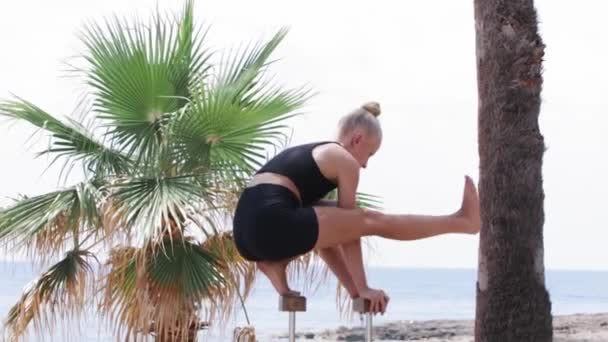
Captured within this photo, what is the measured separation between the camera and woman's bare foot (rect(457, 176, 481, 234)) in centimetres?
559

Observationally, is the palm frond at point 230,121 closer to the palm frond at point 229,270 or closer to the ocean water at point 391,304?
the palm frond at point 229,270

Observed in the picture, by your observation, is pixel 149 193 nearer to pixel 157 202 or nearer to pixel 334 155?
pixel 157 202

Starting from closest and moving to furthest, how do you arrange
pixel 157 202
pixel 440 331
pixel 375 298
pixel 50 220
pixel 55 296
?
1. pixel 375 298
2. pixel 157 202
3. pixel 50 220
4. pixel 55 296
5. pixel 440 331

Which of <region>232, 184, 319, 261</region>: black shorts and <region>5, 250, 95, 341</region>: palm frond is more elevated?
<region>232, 184, 319, 261</region>: black shorts

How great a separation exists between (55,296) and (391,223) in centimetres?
299

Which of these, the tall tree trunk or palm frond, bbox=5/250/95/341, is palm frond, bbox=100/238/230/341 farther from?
the tall tree trunk

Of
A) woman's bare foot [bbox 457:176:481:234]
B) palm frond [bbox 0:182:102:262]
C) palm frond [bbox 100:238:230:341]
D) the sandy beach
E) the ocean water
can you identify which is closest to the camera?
woman's bare foot [bbox 457:176:481:234]

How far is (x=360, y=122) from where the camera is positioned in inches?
216

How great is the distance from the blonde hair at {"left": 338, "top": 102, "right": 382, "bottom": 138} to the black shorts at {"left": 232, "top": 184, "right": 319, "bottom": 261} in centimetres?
38

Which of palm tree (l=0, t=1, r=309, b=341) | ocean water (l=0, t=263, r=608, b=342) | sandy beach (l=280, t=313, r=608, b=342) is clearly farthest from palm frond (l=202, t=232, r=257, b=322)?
ocean water (l=0, t=263, r=608, b=342)

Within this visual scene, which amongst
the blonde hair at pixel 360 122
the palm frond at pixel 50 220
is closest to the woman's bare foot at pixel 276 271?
the blonde hair at pixel 360 122

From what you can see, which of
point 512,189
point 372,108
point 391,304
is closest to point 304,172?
point 372,108

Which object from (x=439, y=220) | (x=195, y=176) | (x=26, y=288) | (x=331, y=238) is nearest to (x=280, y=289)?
(x=331, y=238)

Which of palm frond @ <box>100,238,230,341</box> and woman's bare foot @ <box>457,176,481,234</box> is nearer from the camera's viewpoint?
woman's bare foot @ <box>457,176,481,234</box>
